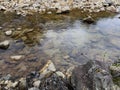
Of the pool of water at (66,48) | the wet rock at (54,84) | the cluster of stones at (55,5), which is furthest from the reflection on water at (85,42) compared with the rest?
the cluster of stones at (55,5)

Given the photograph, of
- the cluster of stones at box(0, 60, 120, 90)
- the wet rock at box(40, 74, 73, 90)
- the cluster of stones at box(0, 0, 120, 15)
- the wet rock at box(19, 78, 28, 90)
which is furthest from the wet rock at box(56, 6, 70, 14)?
the wet rock at box(40, 74, 73, 90)

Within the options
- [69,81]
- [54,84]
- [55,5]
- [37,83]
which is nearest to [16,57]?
[37,83]

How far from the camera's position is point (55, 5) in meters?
17.9

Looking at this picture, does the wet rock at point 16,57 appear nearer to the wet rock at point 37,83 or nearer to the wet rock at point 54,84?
the wet rock at point 37,83

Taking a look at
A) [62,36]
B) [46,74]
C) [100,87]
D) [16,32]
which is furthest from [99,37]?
[100,87]

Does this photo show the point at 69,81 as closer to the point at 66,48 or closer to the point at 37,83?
the point at 37,83

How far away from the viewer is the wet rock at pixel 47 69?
309 inches

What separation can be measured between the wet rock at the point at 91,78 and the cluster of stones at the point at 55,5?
32.1ft

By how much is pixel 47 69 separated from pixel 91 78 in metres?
2.25

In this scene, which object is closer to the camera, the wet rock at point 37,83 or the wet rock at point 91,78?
the wet rock at point 91,78

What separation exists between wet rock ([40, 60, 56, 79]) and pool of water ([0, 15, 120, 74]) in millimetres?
360

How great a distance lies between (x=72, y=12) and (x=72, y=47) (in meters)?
6.44

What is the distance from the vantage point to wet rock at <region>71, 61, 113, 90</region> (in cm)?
634

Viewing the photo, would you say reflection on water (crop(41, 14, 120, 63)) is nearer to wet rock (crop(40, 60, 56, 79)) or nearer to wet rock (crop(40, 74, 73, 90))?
wet rock (crop(40, 60, 56, 79))
